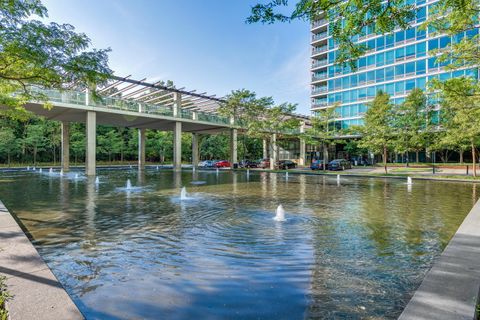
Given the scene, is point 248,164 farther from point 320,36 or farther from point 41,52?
point 41,52

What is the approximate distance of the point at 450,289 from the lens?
12.3 ft

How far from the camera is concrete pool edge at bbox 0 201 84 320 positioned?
314cm

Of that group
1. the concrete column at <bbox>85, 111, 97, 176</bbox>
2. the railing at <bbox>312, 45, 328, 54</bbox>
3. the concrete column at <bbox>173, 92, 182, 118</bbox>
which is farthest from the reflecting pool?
the railing at <bbox>312, 45, 328, 54</bbox>

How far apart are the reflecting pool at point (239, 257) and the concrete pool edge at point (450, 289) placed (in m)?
0.34

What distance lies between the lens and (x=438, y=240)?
6.76m

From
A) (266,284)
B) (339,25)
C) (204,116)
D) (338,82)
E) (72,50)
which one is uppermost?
(338,82)

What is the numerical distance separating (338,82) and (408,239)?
2221 inches

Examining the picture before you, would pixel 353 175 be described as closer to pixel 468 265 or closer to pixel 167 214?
pixel 167 214

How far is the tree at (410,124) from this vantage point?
3347cm

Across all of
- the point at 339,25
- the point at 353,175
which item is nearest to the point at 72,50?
the point at 339,25

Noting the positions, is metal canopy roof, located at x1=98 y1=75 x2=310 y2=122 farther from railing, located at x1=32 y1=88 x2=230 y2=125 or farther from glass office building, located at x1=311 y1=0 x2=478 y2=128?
glass office building, located at x1=311 y1=0 x2=478 y2=128

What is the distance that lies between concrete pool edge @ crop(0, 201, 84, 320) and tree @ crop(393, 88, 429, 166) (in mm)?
35236

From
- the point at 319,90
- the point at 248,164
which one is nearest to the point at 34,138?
the point at 248,164

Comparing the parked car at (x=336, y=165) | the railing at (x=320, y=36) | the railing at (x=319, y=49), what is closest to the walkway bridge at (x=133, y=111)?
the parked car at (x=336, y=165)
